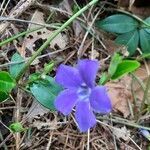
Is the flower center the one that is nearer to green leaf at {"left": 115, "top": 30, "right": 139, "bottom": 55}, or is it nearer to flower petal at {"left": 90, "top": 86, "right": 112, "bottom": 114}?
flower petal at {"left": 90, "top": 86, "right": 112, "bottom": 114}

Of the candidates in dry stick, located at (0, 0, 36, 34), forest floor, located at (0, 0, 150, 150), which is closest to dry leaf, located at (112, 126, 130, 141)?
forest floor, located at (0, 0, 150, 150)

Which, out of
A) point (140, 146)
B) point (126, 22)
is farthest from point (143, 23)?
point (140, 146)

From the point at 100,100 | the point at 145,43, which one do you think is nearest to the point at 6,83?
the point at 100,100

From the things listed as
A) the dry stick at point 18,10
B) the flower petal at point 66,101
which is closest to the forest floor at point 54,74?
the dry stick at point 18,10

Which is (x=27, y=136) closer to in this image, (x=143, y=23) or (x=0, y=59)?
(x=0, y=59)

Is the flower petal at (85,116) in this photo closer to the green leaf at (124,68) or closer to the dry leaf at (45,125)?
the green leaf at (124,68)
